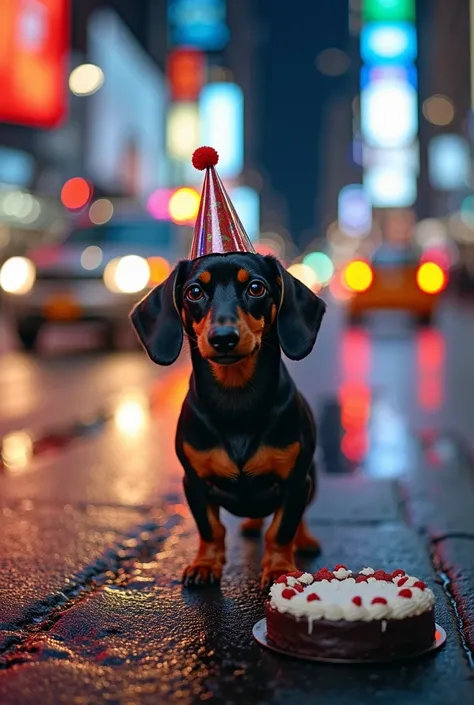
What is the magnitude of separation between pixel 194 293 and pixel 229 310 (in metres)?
0.20

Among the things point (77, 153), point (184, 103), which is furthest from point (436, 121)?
point (77, 153)

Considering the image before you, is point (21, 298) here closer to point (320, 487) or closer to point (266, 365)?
point (320, 487)

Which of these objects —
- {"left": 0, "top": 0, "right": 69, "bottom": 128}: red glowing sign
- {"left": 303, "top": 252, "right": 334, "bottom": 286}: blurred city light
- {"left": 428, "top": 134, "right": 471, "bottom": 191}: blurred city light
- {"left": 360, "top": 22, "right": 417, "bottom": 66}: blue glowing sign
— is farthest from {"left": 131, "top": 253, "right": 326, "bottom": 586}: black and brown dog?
{"left": 428, "top": 134, "right": 471, "bottom": 191}: blurred city light

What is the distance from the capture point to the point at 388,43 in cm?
10156

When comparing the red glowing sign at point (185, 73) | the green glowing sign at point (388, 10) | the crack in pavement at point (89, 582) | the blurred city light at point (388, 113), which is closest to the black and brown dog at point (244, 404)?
the crack in pavement at point (89, 582)

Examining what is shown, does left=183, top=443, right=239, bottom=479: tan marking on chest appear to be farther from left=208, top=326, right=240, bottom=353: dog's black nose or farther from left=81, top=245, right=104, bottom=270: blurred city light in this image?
left=81, top=245, right=104, bottom=270: blurred city light

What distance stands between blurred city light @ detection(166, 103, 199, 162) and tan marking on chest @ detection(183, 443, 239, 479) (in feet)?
238

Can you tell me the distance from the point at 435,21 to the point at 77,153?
85.2 metres

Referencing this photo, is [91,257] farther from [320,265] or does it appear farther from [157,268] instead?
[320,265]

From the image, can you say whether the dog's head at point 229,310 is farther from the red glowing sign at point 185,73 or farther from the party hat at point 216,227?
the red glowing sign at point 185,73

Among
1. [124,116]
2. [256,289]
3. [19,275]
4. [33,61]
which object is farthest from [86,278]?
[124,116]

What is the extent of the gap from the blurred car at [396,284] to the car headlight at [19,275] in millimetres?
8732

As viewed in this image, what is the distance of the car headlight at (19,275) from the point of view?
49.9ft

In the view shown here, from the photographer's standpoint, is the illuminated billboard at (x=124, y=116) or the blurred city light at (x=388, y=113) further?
the blurred city light at (x=388, y=113)
